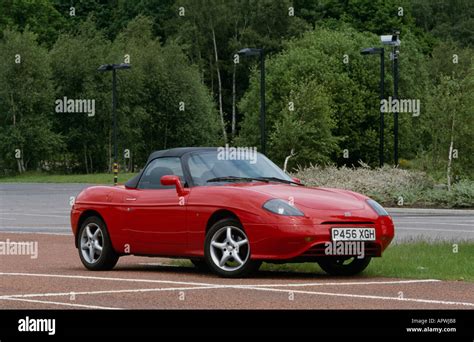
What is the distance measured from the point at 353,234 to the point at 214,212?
5.24 ft

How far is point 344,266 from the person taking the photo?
46.4 feet

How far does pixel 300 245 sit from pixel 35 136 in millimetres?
73829

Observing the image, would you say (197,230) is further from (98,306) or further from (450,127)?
(450,127)

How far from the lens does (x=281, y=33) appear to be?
A: 346ft

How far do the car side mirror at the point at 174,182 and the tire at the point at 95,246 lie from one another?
4.39 feet

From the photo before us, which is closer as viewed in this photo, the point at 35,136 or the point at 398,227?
the point at 398,227

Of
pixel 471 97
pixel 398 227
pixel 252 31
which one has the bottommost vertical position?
pixel 398 227

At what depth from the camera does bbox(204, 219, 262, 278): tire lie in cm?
1340

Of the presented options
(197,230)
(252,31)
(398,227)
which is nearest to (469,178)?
(398,227)

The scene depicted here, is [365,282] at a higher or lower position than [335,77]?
lower

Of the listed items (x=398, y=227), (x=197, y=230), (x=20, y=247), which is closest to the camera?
(x=197, y=230)

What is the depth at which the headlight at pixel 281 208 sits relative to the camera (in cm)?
1321

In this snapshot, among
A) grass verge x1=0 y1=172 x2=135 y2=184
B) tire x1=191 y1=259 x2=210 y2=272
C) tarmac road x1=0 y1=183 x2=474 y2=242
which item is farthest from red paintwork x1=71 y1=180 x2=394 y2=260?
grass verge x1=0 y1=172 x2=135 y2=184

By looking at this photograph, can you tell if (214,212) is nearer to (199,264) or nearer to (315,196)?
(315,196)
